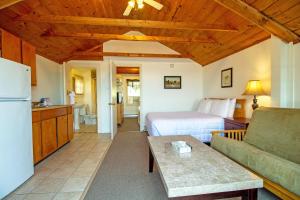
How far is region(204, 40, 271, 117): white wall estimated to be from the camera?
10.2 ft

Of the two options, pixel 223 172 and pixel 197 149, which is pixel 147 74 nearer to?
pixel 197 149

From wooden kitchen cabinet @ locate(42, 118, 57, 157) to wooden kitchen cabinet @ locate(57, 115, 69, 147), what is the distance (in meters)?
0.18

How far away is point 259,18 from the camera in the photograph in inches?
94.3

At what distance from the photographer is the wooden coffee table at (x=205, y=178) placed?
1151mm

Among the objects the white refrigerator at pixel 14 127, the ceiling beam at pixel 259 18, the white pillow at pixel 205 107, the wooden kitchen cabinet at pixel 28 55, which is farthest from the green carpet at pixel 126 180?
the ceiling beam at pixel 259 18

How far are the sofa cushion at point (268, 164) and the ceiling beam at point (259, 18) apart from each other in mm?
1753

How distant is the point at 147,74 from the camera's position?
5496 millimetres

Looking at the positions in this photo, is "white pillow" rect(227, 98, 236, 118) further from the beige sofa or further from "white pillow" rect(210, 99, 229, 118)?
the beige sofa

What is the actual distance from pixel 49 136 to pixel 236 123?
3469mm

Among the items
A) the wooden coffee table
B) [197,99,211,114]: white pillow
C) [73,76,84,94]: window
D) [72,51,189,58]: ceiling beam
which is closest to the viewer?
the wooden coffee table

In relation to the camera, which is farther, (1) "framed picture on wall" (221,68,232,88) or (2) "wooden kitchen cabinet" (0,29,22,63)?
(1) "framed picture on wall" (221,68,232,88)

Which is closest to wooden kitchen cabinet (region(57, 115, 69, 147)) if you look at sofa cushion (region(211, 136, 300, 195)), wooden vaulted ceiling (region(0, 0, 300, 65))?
wooden vaulted ceiling (region(0, 0, 300, 65))

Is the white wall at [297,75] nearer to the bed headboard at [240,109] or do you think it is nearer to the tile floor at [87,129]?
the bed headboard at [240,109]

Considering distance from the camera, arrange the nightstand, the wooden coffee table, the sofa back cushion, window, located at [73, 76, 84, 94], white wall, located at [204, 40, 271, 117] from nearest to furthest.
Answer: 1. the wooden coffee table
2. the sofa back cushion
3. the nightstand
4. white wall, located at [204, 40, 271, 117]
5. window, located at [73, 76, 84, 94]
